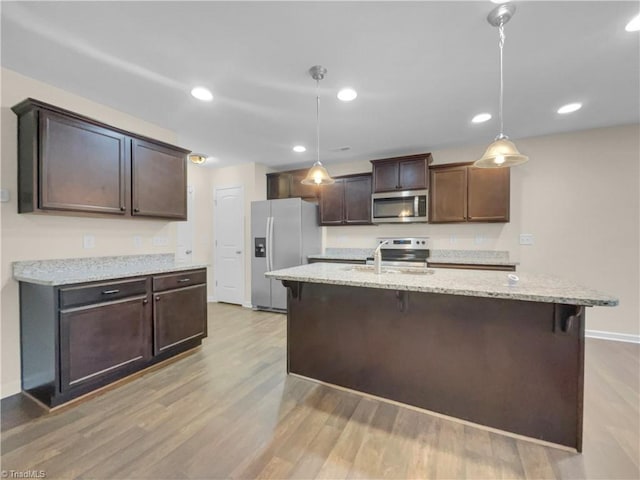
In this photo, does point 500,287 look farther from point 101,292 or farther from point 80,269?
point 80,269

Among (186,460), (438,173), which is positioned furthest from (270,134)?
(186,460)

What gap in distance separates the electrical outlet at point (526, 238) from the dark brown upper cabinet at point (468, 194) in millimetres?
382

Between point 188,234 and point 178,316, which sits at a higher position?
point 188,234

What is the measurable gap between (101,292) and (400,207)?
3.53 meters

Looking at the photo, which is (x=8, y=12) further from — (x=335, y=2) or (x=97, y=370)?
(x=97, y=370)

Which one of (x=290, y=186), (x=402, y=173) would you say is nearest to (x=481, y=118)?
(x=402, y=173)

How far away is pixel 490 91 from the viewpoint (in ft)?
8.00

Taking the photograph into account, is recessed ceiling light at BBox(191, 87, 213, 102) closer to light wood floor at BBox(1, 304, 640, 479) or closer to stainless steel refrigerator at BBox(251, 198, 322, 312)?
stainless steel refrigerator at BBox(251, 198, 322, 312)

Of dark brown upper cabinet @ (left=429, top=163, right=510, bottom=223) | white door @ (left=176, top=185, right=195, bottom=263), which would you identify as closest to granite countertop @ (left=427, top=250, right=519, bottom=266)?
dark brown upper cabinet @ (left=429, top=163, right=510, bottom=223)

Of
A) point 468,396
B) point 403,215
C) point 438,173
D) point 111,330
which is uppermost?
point 438,173

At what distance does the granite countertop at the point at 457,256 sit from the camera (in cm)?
353

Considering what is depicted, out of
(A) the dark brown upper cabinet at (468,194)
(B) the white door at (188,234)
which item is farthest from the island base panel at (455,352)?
(B) the white door at (188,234)

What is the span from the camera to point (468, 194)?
369 cm

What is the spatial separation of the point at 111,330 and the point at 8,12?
6.88ft
